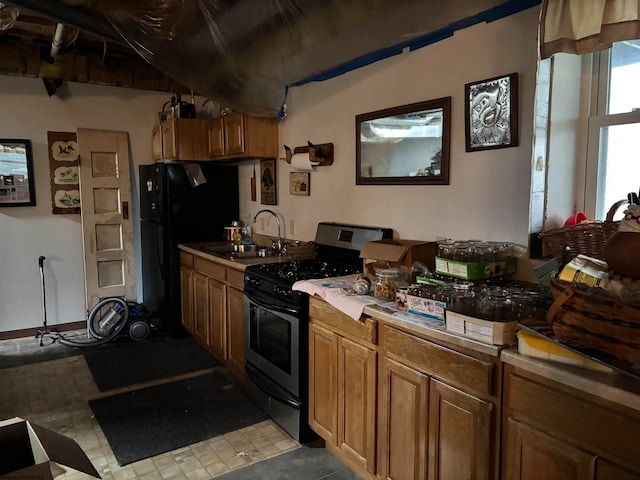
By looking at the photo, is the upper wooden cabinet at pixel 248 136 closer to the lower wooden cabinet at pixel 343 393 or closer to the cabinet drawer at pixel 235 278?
the cabinet drawer at pixel 235 278

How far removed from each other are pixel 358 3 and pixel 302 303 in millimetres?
1436

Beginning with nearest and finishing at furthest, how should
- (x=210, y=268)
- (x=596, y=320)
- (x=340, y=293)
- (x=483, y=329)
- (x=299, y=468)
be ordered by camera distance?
(x=596, y=320), (x=483, y=329), (x=340, y=293), (x=299, y=468), (x=210, y=268)

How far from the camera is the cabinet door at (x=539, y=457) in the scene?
1326 mm

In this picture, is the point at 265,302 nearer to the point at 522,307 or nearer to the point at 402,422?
the point at 402,422

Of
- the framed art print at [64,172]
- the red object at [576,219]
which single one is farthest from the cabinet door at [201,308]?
the red object at [576,219]

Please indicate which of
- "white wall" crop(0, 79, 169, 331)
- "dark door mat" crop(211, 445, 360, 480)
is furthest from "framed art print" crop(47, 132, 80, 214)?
"dark door mat" crop(211, 445, 360, 480)

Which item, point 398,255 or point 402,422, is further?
point 398,255

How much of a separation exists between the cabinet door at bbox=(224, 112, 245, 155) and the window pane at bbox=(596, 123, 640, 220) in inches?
98.2

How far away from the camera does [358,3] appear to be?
2098 mm

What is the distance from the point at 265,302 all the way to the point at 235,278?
0.58m

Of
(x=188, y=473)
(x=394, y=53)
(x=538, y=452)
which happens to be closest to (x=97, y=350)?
(x=188, y=473)

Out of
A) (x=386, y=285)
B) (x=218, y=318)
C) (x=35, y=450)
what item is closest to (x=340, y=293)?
(x=386, y=285)

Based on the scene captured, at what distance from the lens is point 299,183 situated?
360 cm

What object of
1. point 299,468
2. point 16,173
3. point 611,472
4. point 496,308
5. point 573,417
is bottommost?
point 299,468
